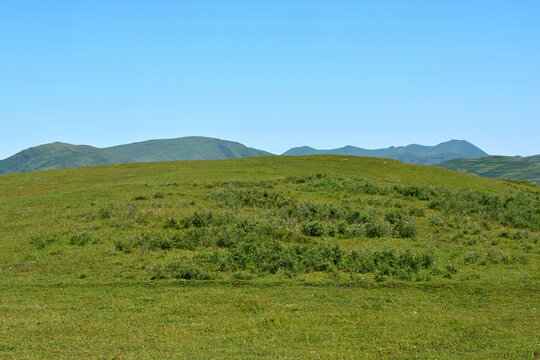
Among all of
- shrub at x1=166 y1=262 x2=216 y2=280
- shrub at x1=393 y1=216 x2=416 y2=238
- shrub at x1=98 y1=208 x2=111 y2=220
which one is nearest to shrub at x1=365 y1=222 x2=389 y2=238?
shrub at x1=393 y1=216 x2=416 y2=238

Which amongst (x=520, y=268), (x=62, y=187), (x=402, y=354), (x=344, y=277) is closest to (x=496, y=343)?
(x=402, y=354)

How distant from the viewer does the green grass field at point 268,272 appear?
14602 mm

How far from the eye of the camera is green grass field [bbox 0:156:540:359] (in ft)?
47.9

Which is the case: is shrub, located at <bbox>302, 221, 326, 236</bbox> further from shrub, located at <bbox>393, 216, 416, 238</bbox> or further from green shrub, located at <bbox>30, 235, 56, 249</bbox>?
green shrub, located at <bbox>30, 235, 56, 249</bbox>

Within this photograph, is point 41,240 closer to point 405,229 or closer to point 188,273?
point 188,273

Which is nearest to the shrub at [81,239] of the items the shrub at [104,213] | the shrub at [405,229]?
the shrub at [104,213]

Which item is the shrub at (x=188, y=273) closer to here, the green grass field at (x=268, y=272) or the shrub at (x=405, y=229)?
the green grass field at (x=268, y=272)

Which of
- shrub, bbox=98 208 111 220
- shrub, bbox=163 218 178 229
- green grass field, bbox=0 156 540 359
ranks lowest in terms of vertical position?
green grass field, bbox=0 156 540 359

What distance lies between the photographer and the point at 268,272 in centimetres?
2442

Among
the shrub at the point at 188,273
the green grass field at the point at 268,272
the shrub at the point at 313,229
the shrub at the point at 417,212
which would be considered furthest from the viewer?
the shrub at the point at 417,212

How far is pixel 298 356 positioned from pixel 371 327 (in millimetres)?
3897

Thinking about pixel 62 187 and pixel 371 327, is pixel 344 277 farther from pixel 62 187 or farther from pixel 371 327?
pixel 62 187

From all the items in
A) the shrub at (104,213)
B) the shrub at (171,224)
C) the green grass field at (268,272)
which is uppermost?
the shrub at (104,213)

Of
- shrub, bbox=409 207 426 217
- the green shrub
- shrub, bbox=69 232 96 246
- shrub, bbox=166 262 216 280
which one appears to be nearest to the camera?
shrub, bbox=166 262 216 280
